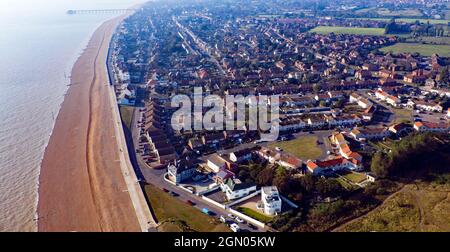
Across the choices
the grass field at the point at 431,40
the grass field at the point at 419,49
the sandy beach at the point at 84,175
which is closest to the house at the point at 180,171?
the sandy beach at the point at 84,175

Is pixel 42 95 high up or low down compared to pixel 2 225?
up

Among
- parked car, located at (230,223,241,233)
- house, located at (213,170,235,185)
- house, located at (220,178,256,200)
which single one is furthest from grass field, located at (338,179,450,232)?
house, located at (213,170,235,185)

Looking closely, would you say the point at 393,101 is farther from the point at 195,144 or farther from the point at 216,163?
the point at 216,163

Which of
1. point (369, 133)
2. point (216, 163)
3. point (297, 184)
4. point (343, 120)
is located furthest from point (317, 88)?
point (297, 184)
